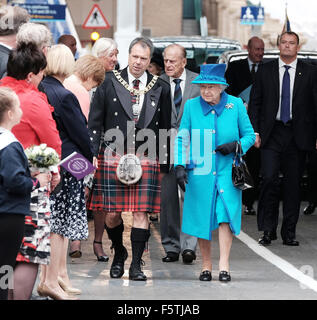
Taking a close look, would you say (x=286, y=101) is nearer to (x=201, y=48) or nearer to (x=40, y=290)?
(x=40, y=290)

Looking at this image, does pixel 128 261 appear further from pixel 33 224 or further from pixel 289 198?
pixel 33 224

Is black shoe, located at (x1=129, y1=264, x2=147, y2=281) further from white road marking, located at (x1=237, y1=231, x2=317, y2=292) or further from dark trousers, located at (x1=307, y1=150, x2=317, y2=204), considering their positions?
dark trousers, located at (x1=307, y1=150, x2=317, y2=204)

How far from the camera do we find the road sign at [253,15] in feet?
127

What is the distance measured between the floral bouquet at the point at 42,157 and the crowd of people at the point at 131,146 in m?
0.06

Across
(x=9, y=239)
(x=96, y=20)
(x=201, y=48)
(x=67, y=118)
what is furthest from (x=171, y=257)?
(x=96, y=20)

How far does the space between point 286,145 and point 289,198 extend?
60cm

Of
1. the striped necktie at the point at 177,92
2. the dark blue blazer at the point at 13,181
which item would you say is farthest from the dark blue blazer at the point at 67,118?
the striped necktie at the point at 177,92

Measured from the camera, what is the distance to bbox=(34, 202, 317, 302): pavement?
893 centimetres

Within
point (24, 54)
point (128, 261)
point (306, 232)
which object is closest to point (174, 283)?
point (128, 261)

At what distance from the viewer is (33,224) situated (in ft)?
24.4

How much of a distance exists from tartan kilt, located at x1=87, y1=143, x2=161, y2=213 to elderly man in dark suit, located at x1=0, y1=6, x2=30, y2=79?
1.48 metres

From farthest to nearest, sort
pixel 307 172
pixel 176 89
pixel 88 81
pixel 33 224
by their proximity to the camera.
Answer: pixel 307 172 → pixel 176 89 → pixel 88 81 → pixel 33 224

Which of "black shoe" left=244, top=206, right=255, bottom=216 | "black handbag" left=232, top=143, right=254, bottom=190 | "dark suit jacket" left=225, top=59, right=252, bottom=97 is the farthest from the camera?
"black shoe" left=244, top=206, right=255, bottom=216

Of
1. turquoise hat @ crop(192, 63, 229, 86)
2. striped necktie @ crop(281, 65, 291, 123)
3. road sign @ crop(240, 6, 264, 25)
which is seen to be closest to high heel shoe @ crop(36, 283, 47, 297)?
turquoise hat @ crop(192, 63, 229, 86)
